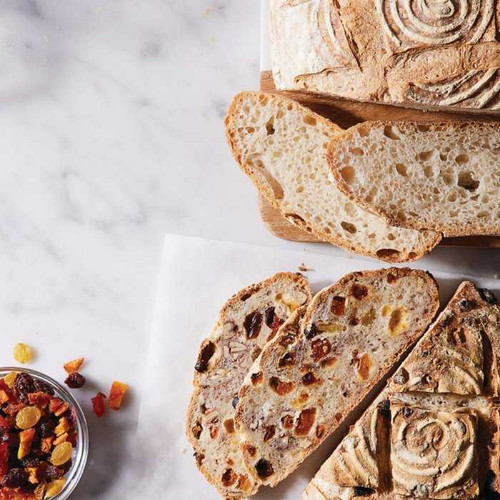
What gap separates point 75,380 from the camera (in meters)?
3.85

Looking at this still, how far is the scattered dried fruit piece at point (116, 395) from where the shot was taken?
387 cm

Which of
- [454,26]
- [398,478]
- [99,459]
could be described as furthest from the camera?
[99,459]

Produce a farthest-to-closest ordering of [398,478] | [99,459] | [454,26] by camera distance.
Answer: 1. [99,459]
2. [398,478]
3. [454,26]

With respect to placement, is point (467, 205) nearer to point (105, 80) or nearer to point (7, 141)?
point (105, 80)

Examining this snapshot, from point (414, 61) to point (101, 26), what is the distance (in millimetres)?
1544

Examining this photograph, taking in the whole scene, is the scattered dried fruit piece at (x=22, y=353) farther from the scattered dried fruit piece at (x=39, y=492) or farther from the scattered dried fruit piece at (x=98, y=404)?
the scattered dried fruit piece at (x=39, y=492)

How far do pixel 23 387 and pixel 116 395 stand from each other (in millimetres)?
453

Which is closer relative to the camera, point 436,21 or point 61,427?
point 436,21

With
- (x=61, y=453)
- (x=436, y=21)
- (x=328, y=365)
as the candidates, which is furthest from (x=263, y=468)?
(x=436, y=21)

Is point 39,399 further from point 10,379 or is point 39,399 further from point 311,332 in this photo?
point 311,332

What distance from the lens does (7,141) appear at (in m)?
3.96

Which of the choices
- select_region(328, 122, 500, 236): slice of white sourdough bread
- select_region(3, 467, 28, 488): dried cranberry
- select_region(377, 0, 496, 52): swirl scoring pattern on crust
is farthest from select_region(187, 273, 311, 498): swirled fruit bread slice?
select_region(377, 0, 496, 52): swirl scoring pattern on crust

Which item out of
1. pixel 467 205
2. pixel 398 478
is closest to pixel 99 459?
pixel 398 478

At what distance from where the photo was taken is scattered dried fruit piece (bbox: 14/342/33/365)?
390 cm
